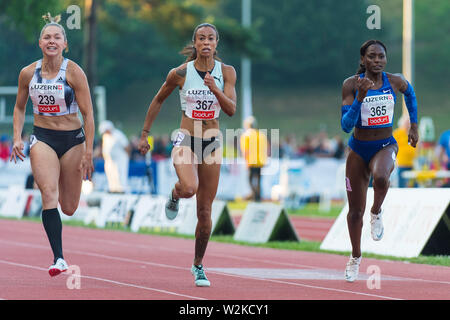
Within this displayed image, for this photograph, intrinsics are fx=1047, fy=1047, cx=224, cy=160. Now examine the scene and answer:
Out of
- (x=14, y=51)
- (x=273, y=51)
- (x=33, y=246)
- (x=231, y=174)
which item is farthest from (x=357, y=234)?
(x=273, y=51)

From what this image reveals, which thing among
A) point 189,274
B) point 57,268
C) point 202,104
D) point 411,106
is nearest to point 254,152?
point 189,274

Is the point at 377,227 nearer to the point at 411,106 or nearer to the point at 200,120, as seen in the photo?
the point at 411,106

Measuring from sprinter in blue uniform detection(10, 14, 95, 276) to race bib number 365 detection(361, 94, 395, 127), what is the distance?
2527mm

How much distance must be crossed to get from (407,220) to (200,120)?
16.8ft

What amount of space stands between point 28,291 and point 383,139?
11.8 ft

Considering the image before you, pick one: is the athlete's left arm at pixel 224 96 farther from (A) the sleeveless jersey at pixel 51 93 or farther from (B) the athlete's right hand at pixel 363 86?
(A) the sleeveless jersey at pixel 51 93

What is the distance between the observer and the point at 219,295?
337 inches

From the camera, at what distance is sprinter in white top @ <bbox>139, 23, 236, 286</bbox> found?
30.0 feet

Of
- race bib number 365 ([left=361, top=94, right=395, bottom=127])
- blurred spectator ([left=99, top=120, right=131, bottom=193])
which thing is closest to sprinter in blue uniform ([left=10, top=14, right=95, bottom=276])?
race bib number 365 ([left=361, top=94, right=395, bottom=127])

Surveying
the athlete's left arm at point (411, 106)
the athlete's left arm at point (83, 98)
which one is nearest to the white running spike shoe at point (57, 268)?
the athlete's left arm at point (83, 98)

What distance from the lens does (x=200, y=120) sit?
30.3 ft

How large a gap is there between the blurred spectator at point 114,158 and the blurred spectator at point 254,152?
2.94 m

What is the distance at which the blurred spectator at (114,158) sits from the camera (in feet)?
80.3

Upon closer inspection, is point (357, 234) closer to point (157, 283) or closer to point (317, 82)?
point (157, 283)
